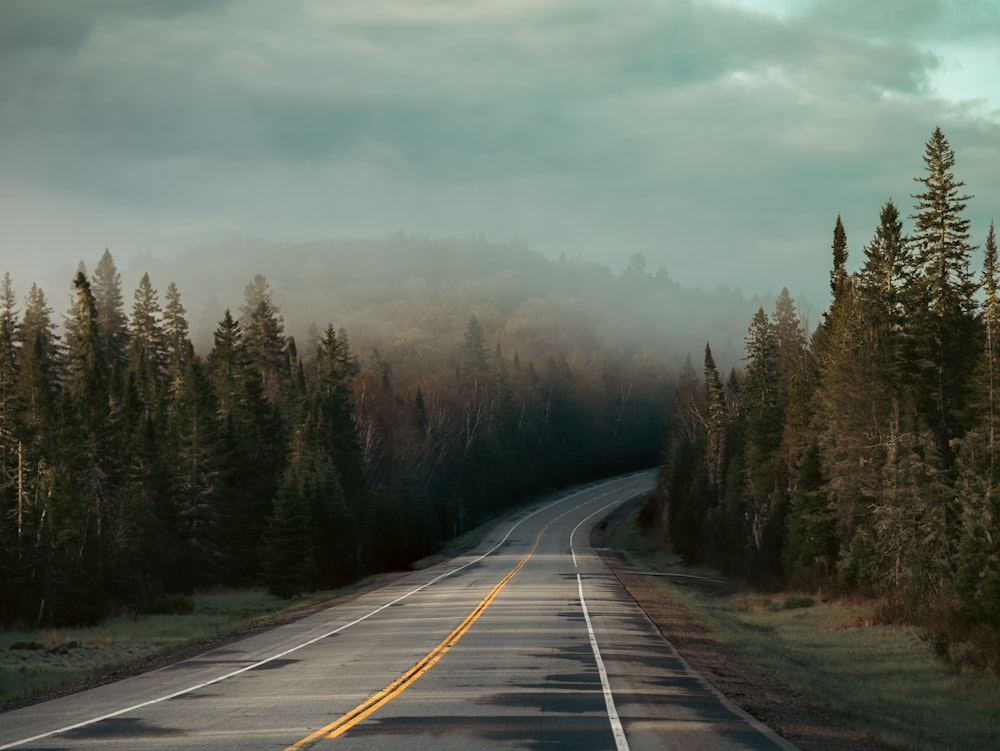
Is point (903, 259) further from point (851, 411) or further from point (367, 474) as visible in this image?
point (367, 474)

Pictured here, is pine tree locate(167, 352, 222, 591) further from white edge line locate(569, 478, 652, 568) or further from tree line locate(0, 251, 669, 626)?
white edge line locate(569, 478, 652, 568)

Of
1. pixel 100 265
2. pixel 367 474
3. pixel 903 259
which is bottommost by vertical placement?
pixel 367 474

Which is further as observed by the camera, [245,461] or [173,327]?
[173,327]

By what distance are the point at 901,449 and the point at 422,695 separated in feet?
111

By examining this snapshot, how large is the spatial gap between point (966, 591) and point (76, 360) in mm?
87004

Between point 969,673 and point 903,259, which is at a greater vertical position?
point 903,259

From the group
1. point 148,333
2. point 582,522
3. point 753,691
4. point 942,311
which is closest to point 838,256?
point 942,311

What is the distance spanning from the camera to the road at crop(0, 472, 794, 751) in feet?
46.5

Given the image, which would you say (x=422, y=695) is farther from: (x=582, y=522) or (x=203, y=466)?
(x=582, y=522)

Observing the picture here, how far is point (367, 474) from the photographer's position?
335 feet

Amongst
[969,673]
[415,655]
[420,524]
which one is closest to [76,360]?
[420,524]

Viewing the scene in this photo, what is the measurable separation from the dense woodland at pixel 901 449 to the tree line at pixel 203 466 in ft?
96.8

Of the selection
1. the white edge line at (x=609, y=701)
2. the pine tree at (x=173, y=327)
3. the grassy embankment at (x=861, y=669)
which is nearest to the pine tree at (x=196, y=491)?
the grassy embankment at (x=861, y=669)

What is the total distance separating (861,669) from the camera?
89.8 feet
